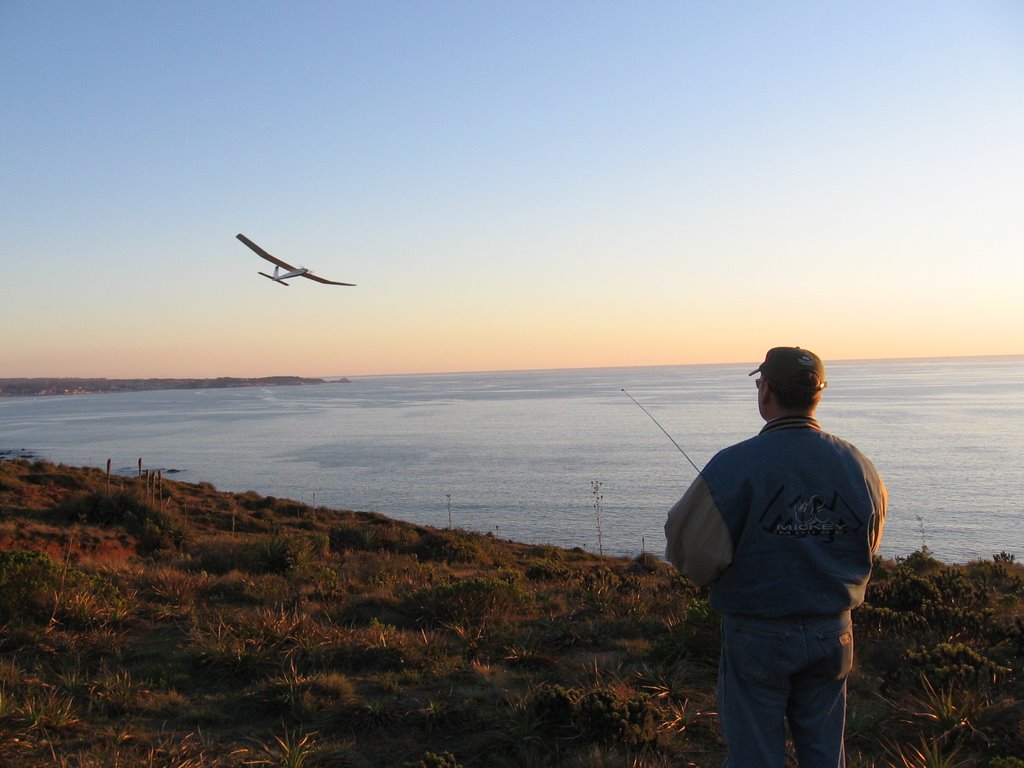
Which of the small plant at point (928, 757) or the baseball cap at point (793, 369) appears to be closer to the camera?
the baseball cap at point (793, 369)

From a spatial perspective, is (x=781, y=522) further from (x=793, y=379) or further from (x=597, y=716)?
(x=597, y=716)

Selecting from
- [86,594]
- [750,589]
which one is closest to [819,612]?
[750,589]

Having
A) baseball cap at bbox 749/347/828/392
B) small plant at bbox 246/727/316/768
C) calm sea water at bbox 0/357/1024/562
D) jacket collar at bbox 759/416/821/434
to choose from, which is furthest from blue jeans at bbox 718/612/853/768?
Result: calm sea water at bbox 0/357/1024/562

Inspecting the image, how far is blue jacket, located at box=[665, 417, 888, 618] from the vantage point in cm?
248

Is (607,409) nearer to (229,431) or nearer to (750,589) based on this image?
(229,431)

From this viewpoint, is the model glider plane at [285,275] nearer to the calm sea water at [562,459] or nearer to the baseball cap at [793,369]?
the baseball cap at [793,369]

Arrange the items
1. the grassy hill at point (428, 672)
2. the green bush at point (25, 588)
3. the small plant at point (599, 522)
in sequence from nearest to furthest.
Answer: the grassy hill at point (428, 672) < the green bush at point (25, 588) < the small plant at point (599, 522)

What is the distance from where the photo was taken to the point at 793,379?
2615mm

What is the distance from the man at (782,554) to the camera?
2.49 m

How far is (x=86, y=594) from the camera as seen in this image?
672 centimetres

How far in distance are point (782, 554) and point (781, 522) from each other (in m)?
0.11

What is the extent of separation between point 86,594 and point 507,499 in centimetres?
2869

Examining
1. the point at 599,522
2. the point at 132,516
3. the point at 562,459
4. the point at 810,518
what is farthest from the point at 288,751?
the point at 562,459

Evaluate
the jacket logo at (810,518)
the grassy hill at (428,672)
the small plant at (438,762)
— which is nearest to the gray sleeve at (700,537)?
the jacket logo at (810,518)
